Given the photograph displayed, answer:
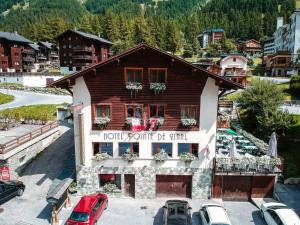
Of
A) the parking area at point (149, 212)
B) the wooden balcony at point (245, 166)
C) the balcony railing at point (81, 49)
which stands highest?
the balcony railing at point (81, 49)

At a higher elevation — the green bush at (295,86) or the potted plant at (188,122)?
the green bush at (295,86)

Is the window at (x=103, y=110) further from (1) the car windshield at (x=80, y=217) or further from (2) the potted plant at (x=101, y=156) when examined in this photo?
(1) the car windshield at (x=80, y=217)

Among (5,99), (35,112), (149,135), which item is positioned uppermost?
(5,99)

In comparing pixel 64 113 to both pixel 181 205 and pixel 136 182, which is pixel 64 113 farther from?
pixel 181 205


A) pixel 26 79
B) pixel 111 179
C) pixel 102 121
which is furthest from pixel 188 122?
pixel 26 79

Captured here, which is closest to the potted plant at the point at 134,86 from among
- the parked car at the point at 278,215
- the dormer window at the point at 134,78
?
the dormer window at the point at 134,78

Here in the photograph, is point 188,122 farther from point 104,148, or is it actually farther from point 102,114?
point 104,148
